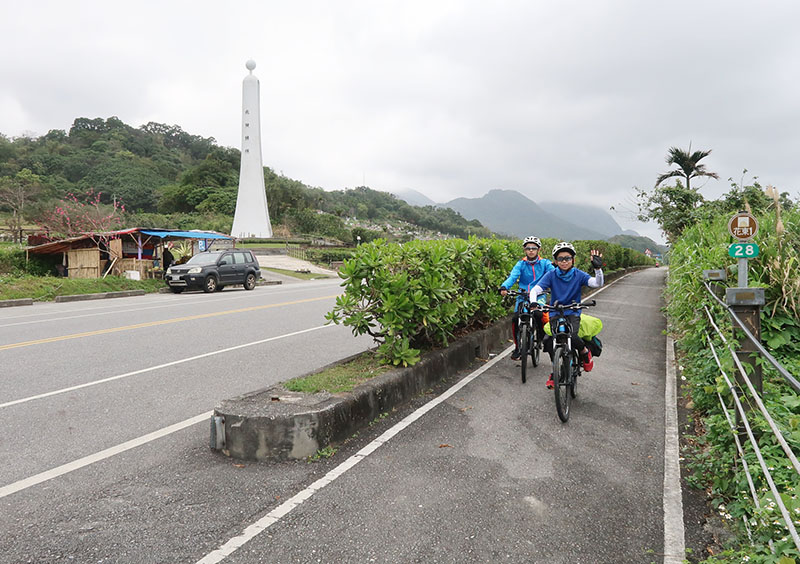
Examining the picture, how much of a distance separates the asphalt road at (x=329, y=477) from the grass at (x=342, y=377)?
1.69 feet

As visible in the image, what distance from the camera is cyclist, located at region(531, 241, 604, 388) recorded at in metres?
5.70

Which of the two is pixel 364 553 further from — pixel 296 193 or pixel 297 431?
pixel 296 193

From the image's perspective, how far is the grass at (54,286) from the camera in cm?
1789

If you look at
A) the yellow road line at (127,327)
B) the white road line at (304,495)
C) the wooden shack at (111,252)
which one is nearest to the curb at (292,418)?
the white road line at (304,495)

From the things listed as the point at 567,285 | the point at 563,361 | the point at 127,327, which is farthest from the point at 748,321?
the point at 127,327

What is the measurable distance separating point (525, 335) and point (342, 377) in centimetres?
272

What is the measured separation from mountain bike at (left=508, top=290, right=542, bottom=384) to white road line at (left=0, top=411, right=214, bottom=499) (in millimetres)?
3858

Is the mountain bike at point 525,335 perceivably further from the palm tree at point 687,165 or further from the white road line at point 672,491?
the palm tree at point 687,165

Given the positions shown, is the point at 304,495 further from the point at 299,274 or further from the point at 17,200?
the point at 17,200

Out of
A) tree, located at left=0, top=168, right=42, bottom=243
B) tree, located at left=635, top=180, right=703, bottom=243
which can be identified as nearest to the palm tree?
tree, located at left=635, top=180, right=703, bottom=243

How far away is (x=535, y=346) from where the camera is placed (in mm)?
7352

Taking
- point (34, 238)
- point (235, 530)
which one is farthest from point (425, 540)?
point (34, 238)

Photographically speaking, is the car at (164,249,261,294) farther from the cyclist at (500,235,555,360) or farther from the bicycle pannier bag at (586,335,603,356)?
the bicycle pannier bag at (586,335,603,356)

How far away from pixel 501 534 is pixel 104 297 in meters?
20.3
